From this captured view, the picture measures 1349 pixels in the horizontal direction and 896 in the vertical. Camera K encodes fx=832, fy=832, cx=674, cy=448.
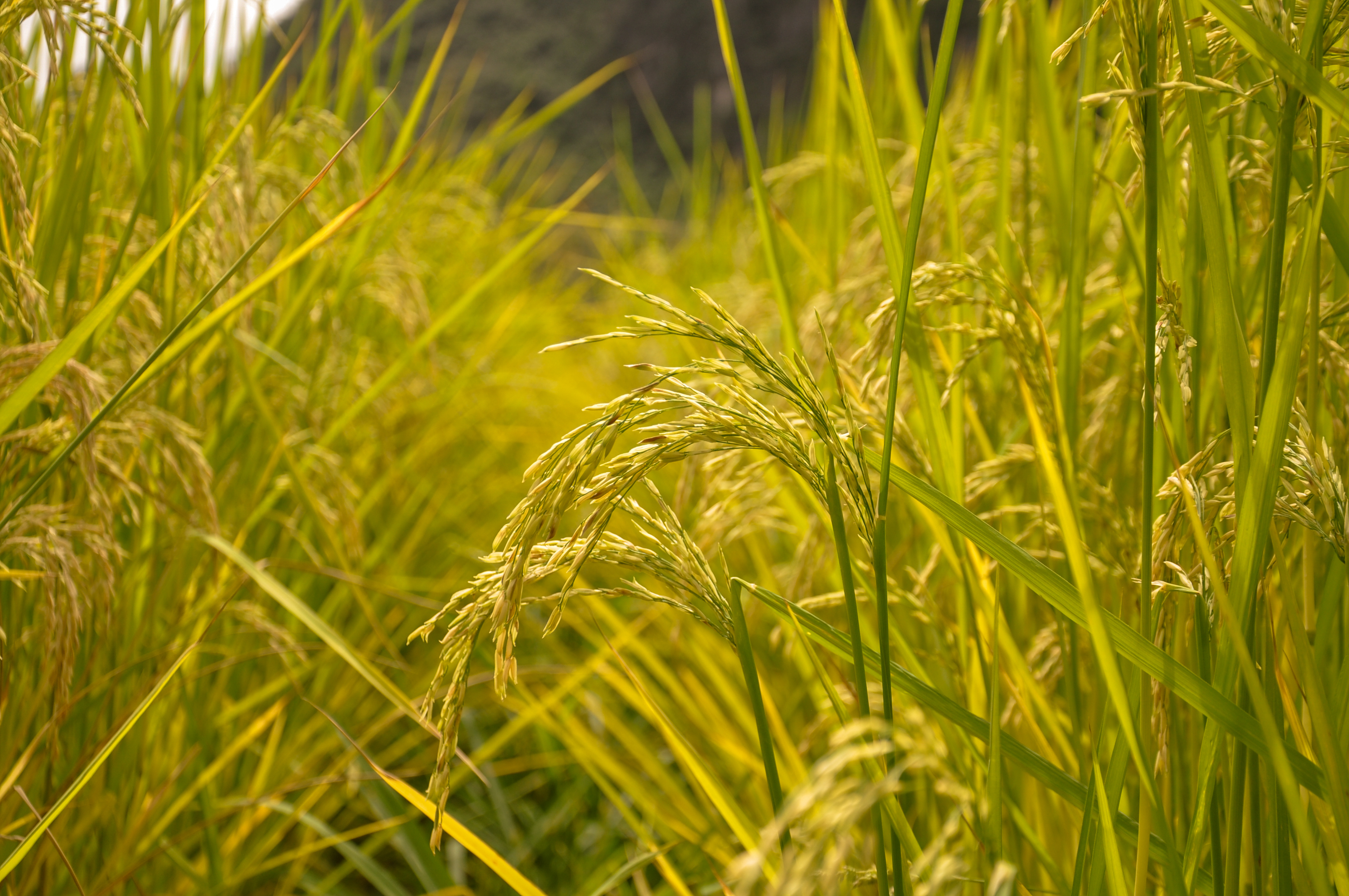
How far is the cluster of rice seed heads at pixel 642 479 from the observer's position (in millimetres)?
381

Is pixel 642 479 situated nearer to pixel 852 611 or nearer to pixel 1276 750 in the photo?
pixel 852 611

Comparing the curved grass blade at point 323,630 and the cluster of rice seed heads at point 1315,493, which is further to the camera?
the curved grass blade at point 323,630

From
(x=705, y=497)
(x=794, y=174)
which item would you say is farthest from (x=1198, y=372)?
(x=794, y=174)

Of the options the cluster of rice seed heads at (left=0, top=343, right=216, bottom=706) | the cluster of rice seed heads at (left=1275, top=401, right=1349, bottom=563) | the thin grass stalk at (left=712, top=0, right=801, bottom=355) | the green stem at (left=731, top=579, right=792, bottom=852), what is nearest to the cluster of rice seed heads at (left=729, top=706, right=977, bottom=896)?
the green stem at (left=731, top=579, right=792, bottom=852)

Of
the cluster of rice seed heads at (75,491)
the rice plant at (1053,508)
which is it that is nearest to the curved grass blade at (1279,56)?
the rice plant at (1053,508)

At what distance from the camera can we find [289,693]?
3.62ft

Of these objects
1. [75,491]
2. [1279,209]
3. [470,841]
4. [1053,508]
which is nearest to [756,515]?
[1053,508]

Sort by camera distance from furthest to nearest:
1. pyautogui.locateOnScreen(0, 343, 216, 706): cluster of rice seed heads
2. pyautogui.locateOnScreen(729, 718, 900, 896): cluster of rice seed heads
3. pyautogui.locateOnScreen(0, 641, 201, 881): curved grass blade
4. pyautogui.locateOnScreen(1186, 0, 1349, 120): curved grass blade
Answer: pyautogui.locateOnScreen(0, 343, 216, 706): cluster of rice seed heads < pyautogui.locateOnScreen(0, 641, 201, 881): curved grass blade < pyautogui.locateOnScreen(1186, 0, 1349, 120): curved grass blade < pyautogui.locateOnScreen(729, 718, 900, 896): cluster of rice seed heads

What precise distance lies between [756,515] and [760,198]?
303 mm

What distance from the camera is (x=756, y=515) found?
0.81 metres

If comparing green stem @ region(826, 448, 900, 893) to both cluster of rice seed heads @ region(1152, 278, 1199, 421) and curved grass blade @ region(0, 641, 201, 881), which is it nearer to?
cluster of rice seed heads @ region(1152, 278, 1199, 421)

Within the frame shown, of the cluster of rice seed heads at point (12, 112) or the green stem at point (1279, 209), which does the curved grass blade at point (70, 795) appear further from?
the green stem at point (1279, 209)

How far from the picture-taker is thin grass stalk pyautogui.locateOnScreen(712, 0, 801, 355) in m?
0.66

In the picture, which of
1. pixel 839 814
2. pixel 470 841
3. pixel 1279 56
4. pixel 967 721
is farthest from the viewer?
pixel 470 841
